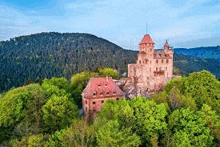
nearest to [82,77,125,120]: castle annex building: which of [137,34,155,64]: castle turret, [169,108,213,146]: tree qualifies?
[169,108,213,146]: tree

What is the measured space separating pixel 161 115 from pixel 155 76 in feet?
115

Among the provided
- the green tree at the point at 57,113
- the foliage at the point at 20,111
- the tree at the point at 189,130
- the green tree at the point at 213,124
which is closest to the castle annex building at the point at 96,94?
the green tree at the point at 57,113

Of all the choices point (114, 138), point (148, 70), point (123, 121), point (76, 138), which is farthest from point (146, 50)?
point (76, 138)

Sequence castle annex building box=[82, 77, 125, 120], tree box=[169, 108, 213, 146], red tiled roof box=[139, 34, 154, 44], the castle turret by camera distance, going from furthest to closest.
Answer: red tiled roof box=[139, 34, 154, 44]
the castle turret
castle annex building box=[82, 77, 125, 120]
tree box=[169, 108, 213, 146]

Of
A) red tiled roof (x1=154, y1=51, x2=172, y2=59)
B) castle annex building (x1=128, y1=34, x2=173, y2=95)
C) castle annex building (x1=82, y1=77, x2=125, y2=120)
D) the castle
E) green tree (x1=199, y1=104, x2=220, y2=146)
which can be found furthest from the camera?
red tiled roof (x1=154, y1=51, x2=172, y2=59)

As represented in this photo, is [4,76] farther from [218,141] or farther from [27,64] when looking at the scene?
[218,141]

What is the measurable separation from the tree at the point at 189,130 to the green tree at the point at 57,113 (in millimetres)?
19490

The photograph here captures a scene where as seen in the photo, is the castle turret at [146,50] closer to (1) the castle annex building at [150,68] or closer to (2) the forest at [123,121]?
(1) the castle annex building at [150,68]

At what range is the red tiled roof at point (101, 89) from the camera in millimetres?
42222

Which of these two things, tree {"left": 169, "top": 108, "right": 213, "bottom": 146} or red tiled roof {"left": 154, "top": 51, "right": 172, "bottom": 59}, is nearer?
tree {"left": 169, "top": 108, "right": 213, "bottom": 146}

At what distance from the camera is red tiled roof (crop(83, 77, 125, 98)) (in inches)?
1662

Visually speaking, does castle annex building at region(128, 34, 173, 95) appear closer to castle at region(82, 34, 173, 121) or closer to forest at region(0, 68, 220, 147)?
castle at region(82, 34, 173, 121)

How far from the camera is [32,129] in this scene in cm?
2900

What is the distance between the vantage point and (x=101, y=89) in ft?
142
